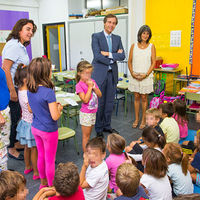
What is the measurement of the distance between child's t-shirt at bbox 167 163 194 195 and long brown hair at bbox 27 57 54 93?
133 centimetres

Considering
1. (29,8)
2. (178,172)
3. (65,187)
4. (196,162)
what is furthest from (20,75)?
(29,8)

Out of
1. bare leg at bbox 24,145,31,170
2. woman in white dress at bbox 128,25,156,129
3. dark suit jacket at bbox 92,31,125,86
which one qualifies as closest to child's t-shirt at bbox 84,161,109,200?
bare leg at bbox 24,145,31,170

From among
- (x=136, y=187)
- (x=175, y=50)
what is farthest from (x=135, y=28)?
(x=136, y=187)

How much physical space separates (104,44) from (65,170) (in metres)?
2.39

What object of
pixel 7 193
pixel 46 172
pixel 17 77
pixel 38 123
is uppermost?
pixel 17 77

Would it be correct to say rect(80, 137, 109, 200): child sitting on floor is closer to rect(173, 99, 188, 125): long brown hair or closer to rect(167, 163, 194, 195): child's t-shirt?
rect(167, 163, 194, 195): child's t-shirt

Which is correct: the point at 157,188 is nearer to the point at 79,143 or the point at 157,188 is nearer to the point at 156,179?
the point at 156,179

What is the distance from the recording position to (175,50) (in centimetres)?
613

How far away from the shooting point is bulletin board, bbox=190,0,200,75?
560cm

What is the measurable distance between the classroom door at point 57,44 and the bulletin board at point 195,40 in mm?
4904

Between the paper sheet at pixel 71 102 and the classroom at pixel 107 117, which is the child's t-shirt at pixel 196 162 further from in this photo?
the paper sheet at pixel 71 102

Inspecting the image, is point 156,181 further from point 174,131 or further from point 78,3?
point 78,3

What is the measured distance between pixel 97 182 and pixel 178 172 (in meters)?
0.74

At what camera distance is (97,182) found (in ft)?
5.90
